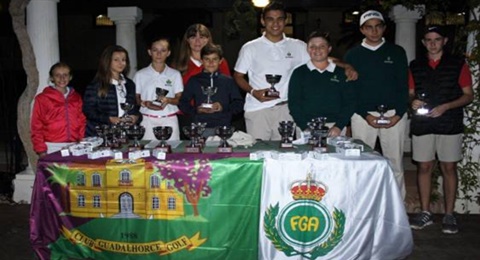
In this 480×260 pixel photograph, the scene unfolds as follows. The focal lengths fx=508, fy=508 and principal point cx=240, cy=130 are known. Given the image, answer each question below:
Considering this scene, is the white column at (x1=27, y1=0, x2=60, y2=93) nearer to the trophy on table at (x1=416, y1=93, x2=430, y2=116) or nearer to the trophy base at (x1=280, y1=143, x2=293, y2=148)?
the trophy base at (x1=280, y1=143, x2=293, y2=148)

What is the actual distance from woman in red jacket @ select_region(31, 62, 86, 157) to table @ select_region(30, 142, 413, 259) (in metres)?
1.07

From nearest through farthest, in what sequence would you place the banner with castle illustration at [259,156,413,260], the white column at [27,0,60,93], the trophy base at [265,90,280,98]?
the banner with castle illustration at [259,156,413,260], the trophy base at [265,90,280,98], the white column at [27,0,60,93]

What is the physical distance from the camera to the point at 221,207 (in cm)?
416

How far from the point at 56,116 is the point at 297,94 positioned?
2514 millimetres

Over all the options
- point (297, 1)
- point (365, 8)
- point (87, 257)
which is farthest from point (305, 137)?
point (297, 1)

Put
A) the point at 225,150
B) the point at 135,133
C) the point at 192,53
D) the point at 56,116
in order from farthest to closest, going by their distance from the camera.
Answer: the point at 192,53
the point at 56,116
the point at 135,133
the point at 225,150

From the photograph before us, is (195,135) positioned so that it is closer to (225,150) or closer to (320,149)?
(225,150)

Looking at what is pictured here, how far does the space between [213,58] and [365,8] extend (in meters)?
3.13

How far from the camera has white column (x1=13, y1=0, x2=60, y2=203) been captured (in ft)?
22.2

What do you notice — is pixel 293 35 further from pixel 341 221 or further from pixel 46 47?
pixel 341 221

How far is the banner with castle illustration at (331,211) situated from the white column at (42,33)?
13.4 feet

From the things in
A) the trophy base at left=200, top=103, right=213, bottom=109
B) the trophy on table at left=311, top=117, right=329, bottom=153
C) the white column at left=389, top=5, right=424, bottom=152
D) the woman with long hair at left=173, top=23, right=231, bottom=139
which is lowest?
the trophy on table at left=311, top=117, right=329, bottom=153

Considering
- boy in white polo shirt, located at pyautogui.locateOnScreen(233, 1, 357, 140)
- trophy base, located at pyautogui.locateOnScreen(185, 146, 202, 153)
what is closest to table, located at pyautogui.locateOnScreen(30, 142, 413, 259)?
trophy base, located at pyautogui.locateOnScreen(185, 146, 202, 153)

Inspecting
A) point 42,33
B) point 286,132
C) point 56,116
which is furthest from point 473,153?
point 42,33
